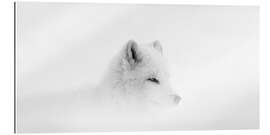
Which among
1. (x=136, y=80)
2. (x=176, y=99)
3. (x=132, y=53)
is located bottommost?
(x=176, y=99)

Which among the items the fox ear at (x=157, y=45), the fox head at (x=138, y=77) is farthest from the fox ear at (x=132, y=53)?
the fox ear at (x=157, y=45)

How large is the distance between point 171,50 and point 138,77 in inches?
14.3

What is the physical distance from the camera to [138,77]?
3.67m

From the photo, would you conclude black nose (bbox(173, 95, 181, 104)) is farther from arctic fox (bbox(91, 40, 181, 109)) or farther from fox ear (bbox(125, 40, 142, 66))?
fox ear (bbox(125, 40, 142, 66))

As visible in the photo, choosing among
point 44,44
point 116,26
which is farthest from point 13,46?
point 116,26

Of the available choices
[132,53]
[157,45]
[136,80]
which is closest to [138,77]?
[136,80]

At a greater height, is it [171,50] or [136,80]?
[171,50]

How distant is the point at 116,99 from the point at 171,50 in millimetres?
605

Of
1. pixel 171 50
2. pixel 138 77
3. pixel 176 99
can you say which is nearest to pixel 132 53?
pixel 138 77

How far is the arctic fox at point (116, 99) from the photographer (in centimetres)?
362

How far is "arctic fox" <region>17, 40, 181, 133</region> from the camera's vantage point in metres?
3.62

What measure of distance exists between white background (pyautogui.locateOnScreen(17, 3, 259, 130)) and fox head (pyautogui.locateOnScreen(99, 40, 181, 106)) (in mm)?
79

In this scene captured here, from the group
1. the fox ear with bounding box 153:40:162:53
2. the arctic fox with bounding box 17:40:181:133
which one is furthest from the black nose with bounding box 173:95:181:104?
the fox ear with bounding box 153:40:162:53

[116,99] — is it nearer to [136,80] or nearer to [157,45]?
[136,80]
